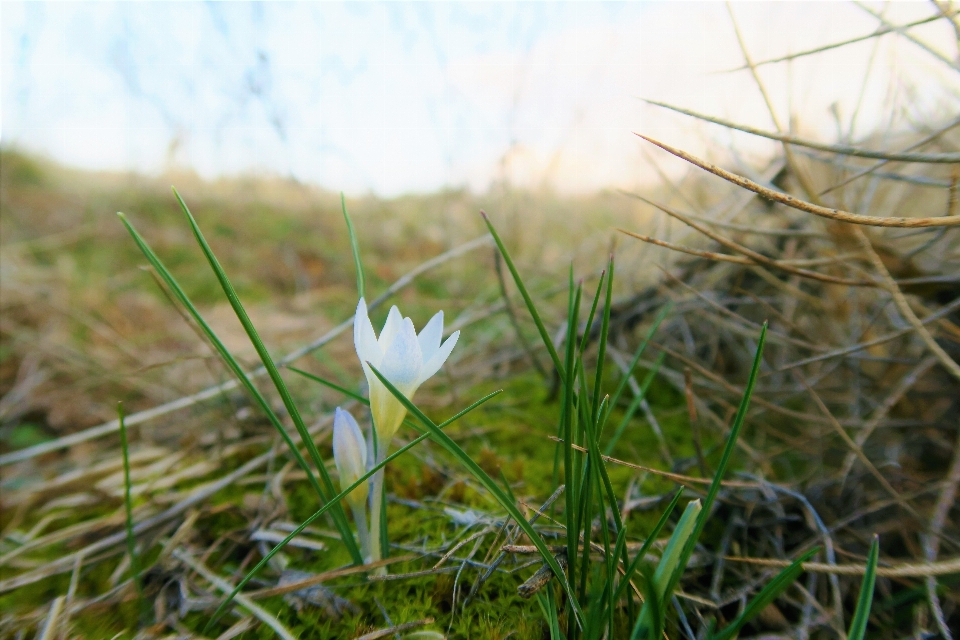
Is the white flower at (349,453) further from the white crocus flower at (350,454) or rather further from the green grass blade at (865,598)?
the green grass blade at (865,598)

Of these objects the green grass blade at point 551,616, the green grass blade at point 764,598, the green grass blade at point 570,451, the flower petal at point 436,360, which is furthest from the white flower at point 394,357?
the green grass blade at point 764,598

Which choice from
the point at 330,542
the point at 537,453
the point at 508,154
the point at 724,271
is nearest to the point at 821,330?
the point at 724,271

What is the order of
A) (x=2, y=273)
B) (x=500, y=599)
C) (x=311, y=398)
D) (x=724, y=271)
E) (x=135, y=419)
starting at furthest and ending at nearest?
(x=2, y=273) → (x=311, y=398) → (x=724, y=271) → (x=135, y=419) → (x=500, y=599)

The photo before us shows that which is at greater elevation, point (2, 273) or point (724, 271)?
point (2, 273)

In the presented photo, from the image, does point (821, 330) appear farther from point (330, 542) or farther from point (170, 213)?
point (170, 213)

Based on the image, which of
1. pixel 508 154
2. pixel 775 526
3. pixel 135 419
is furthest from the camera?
pixel 508 154

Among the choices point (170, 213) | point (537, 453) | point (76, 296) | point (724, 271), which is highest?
point (170, 213)

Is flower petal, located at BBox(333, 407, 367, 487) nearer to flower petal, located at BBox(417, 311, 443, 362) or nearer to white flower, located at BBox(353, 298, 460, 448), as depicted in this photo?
white flower, located at BBox(353, 298, 460, 448)
